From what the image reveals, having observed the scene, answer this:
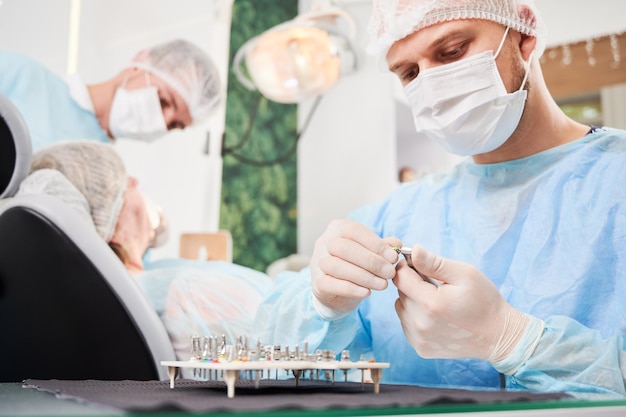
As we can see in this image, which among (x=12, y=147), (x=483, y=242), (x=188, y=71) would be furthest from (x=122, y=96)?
(x=483, y=242)

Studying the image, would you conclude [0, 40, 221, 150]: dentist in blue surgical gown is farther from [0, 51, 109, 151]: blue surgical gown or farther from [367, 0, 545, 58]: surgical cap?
[367, 0, 545, 58]: surgical cap

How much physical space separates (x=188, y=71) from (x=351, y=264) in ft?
4.30

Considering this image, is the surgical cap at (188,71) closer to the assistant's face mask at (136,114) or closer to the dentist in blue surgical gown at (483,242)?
the assistant's face mask at (136,114)

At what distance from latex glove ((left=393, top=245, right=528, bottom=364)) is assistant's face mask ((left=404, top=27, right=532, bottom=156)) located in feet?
1.41

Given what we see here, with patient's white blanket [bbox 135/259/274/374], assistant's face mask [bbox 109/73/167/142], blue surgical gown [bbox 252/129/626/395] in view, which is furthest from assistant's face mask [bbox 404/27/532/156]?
assistant's face mask [bbox 109/73/167/142]

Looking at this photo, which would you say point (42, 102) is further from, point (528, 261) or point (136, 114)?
point (528, 261)

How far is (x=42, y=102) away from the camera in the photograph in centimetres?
176

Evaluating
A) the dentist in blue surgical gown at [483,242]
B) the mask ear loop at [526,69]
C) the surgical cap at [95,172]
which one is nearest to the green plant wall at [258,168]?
the surgical cap at [95,172]

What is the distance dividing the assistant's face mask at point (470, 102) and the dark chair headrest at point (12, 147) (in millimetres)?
1013

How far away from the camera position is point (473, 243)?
4.66 ft

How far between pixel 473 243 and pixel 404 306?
377 mm

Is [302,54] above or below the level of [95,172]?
above

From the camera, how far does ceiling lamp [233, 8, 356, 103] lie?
225 centimetres

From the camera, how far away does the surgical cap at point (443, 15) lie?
133cm
